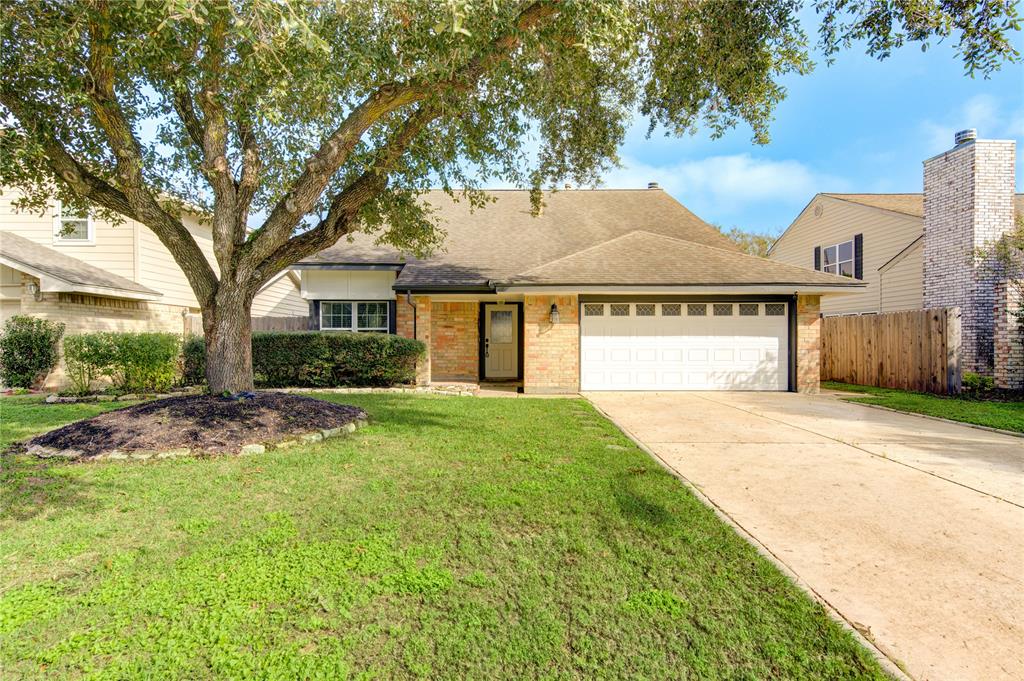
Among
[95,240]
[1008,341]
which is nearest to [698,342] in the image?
[1008,341]

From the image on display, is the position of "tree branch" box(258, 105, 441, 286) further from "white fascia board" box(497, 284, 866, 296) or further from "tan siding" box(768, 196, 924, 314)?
"tan siding" box(768, 196, 924, 314)

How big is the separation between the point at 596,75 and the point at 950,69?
451 centimetres

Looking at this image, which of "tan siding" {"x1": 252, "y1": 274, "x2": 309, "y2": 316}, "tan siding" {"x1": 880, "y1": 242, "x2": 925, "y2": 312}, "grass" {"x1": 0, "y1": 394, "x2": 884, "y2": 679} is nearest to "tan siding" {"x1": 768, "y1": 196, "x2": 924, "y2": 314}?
"tan siding" {"x1": 880, "y1": 242, "x2": 925, "y2": 312}

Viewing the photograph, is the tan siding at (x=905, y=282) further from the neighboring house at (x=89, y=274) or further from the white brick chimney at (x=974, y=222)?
the neighboring house at (x=89, y=274)

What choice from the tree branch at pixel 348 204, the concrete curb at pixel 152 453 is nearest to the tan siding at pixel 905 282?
the tree branch at pixel 348 204

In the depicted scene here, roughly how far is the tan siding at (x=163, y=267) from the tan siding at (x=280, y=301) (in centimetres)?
264

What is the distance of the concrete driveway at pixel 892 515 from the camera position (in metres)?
2.40

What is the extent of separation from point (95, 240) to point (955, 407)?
2072cm

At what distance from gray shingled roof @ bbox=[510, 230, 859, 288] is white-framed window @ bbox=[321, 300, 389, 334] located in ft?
14.8

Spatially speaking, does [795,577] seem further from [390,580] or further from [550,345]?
[550,345]

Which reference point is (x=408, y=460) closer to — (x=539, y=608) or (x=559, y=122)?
(x=539, y=608)

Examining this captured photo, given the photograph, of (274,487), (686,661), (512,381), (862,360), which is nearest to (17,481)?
(274,487)

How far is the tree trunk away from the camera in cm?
655

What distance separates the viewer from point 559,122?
8711 mm
